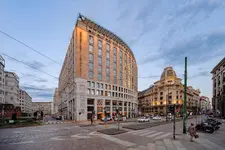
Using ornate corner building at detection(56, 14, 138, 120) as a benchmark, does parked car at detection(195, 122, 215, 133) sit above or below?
below

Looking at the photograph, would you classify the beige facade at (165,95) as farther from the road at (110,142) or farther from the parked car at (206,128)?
the road at (110,142)

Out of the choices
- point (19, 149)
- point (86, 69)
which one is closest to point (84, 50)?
point (86, 69)

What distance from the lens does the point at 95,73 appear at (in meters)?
62.3

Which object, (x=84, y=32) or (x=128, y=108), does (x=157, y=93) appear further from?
(x=84, y=32)

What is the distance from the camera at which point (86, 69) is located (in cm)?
5916

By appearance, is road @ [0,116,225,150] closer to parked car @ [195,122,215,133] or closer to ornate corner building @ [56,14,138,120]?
parked car @ [195,122,215,133]

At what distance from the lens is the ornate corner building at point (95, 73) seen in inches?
2248

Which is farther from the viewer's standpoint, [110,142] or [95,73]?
[95,73]

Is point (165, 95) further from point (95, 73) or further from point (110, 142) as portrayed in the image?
point (110, 142)

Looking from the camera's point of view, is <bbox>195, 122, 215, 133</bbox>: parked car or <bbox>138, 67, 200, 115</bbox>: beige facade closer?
<bbox>195, 122, 215, 133</bbox>: parked car

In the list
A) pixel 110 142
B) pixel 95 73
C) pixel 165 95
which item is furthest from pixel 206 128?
pixel 165 95

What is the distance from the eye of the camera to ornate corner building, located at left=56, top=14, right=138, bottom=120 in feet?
187

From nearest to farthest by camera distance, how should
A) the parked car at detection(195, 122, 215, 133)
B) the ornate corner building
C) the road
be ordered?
the road < the parked car at detection(195, 122, 215, 133) < the ornate corner building

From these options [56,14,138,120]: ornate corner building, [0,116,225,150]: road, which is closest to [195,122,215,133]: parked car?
[0,116,225,150]: road
